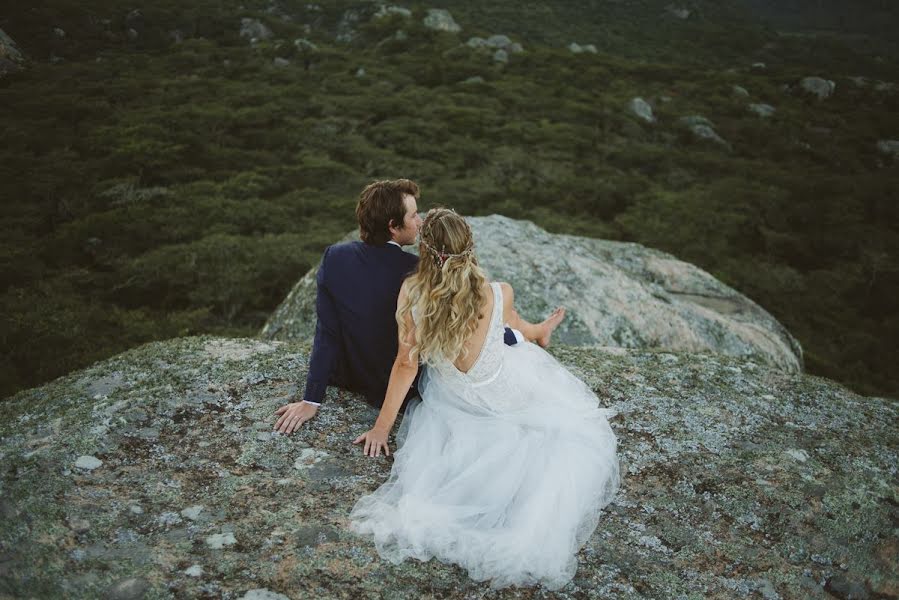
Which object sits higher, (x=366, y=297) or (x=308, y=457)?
(x=366, y=297)

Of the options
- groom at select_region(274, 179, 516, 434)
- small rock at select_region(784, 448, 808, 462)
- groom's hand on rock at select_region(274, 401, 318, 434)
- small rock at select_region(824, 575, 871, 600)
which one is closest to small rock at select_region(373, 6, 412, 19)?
groom at select_region(274, 179, 516, 434)

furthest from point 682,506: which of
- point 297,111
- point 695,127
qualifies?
point 695,127

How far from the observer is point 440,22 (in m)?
48.8

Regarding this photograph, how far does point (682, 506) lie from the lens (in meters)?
4.34

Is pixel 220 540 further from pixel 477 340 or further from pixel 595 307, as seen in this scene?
pixel 595 307

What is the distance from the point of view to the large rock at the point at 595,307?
900cm

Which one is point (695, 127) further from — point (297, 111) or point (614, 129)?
point (297, 111)

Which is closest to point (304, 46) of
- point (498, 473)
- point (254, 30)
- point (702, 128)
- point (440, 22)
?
point (254, 30)

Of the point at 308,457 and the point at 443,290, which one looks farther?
the point at 308,457

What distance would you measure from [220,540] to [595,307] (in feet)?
23.0

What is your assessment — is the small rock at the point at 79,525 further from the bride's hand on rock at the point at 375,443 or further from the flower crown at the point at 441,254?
the flower crown at the point at 441,254

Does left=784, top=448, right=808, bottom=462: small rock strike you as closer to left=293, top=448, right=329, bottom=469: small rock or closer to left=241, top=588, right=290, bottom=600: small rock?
left=293, top=448, right=329, bottom=469: small rock

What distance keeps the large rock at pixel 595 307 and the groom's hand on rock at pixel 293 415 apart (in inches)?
154

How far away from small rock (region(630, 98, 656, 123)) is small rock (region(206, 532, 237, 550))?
34.3 metres
